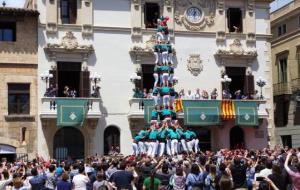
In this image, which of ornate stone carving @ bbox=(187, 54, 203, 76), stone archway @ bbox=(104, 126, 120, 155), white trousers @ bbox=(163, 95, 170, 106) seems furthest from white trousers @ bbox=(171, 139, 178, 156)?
ornate stone carving @ bbox=(187, 54, 203, 76)

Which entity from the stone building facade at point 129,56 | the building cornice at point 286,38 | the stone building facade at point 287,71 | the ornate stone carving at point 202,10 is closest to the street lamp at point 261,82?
the stone building facade at point 129,56

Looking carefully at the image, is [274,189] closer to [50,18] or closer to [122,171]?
[122,171]

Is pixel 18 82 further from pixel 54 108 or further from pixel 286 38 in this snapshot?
pixel 286 38

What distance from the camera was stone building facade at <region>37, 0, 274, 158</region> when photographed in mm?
33906

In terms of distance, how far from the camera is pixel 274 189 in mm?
11664

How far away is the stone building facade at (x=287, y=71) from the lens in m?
41.9

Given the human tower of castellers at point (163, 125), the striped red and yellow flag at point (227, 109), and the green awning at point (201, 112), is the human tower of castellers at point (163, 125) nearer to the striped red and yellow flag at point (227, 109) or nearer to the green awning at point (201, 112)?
the green awning at point (201, 112)

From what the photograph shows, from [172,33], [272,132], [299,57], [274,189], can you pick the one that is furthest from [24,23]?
[274,189]

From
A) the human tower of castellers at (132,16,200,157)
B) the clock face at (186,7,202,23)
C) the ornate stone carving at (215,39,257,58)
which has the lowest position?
the human tower of castellers at (132,16,200,157)

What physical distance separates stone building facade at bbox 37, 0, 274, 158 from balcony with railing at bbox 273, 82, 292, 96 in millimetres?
4934

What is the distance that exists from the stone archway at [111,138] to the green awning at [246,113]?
7352 millimetres

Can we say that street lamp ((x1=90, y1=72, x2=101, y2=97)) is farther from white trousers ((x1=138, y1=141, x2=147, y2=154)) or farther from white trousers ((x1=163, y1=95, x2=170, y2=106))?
white trousers ((x1=138, y1=141, x2=147, y2=154))

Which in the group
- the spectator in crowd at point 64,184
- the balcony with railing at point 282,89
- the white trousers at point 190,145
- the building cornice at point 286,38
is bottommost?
the spectator in crowd at point 64,184

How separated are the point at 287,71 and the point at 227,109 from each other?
10.1m
